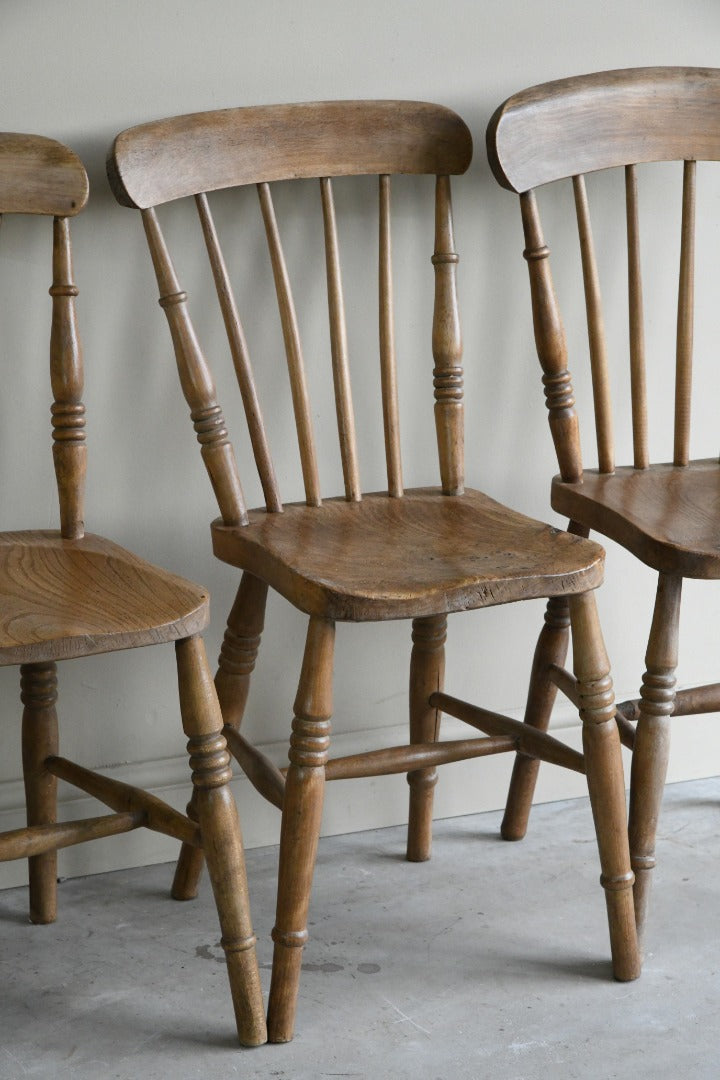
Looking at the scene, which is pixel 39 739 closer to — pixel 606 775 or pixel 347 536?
A: pixel 347 536

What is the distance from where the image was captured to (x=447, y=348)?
1.47 meters

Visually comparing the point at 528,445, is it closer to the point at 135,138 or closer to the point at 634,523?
the point at 634,523

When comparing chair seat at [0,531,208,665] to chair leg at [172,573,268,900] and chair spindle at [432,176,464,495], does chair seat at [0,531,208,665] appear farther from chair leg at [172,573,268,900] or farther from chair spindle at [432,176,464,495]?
chair spindle at [432,176,464,495]

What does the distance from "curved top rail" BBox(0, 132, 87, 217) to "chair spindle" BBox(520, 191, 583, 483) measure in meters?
0.50

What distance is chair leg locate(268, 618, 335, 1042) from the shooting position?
46.0 inches

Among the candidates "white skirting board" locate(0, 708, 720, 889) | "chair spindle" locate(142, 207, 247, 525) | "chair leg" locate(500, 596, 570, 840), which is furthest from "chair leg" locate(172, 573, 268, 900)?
"chair leg" locate(500, 596, 570, 840)

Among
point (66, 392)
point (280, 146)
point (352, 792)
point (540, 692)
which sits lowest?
point (352, 792)

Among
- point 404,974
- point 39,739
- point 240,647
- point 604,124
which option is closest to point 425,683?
point 240,647

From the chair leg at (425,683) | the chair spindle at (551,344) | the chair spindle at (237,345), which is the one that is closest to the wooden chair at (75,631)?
the chair spindle at (237,345)

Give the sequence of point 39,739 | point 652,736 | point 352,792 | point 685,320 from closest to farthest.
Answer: point 652,736, point 39,739, point 685,320, point 352,792

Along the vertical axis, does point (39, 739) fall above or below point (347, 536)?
below

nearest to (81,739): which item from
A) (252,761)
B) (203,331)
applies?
(252,761)

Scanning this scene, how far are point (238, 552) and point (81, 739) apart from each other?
41 centimetres

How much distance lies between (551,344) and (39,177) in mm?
591
